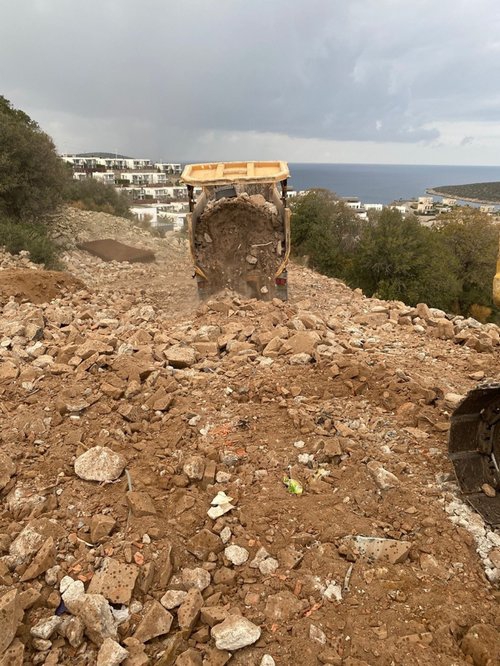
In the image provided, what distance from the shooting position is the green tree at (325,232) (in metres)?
19.8

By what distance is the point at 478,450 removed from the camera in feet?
9.41

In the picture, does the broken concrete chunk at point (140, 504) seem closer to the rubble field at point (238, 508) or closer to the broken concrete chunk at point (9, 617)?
the rubble field at point (238, 508)

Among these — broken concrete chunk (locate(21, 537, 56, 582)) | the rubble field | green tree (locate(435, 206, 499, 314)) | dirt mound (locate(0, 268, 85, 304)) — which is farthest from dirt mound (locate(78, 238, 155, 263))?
green tree (locate(435, 206, 499, 314))

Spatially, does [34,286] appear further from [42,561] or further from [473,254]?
[473,254]

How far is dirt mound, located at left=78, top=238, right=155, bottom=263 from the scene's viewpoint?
44.0 feet

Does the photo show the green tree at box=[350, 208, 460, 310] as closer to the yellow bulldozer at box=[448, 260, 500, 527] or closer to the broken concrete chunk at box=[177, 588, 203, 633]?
the yellow bulldozer at box=[448, 260, 500, 527]

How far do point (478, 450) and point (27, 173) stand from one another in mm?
14820

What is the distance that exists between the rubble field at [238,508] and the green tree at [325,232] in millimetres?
14984

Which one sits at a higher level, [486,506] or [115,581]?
[486,506]

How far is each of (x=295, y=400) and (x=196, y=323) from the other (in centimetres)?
266

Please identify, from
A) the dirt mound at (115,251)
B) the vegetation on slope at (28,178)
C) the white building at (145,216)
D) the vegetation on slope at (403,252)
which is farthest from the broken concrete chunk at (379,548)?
the white building at (145,216)

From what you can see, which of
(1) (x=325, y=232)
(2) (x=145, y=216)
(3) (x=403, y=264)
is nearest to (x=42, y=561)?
(3) (x=403, y=264)

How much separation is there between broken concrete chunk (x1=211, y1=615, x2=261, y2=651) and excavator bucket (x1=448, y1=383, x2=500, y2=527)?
4.75 feet

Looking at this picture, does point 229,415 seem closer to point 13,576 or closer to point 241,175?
point 13,576
